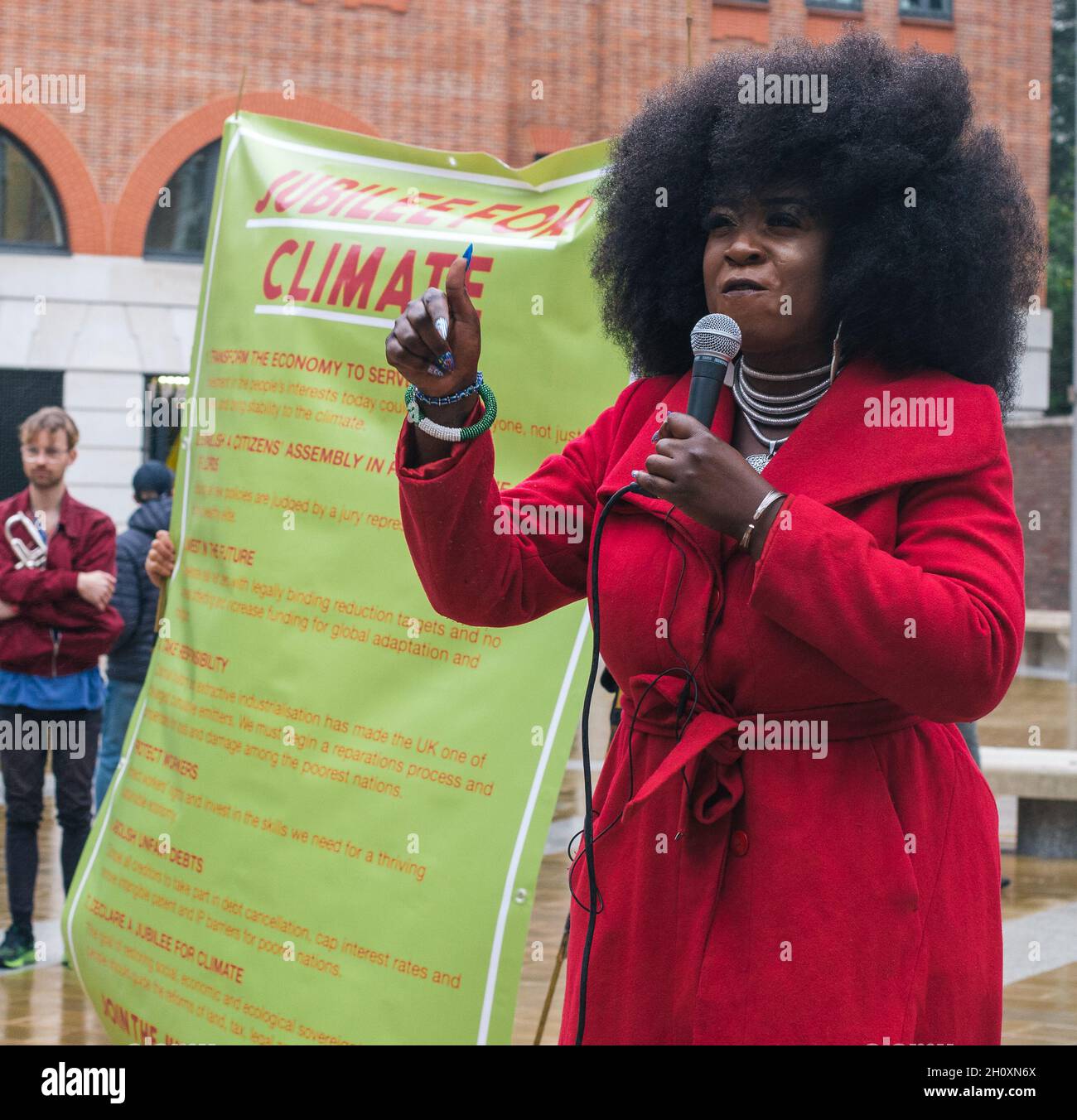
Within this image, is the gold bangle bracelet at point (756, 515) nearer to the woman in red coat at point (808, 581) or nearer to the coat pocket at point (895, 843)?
the woman in red coat at point (808, 581)

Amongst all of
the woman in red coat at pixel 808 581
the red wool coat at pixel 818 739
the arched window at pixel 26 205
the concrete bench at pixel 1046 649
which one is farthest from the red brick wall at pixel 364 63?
the red wool coat at pixel 818 739

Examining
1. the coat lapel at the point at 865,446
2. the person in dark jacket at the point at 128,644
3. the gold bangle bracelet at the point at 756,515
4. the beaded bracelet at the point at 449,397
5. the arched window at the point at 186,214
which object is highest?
the arched window at the point at 186,214

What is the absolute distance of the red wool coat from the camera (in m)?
1.82

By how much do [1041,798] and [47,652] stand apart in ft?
15.2

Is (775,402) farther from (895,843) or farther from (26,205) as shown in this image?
(26,205)

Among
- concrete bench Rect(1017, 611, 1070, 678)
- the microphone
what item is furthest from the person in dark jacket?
concrete bench Rect(1017, 611, 1070, 678)

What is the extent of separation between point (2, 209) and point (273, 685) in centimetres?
1444

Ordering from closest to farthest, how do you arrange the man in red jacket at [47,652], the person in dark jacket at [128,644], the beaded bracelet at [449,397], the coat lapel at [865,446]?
the coat lapel at [865,446] < the beaded bracelet at [449,397] < the man in red jacket at [47,652] < the person in dark jacket at [128,644]

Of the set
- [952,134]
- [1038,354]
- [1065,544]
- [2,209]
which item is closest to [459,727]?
[952,134]

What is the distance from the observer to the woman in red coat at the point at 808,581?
6.07 feet

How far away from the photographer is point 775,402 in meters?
2.11

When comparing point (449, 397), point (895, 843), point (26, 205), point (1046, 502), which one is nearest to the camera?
point (895, 843)

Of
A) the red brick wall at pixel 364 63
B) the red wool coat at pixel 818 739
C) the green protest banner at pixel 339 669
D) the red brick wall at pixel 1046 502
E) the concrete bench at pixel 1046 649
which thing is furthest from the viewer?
the red brick wall at pixel 1046 502

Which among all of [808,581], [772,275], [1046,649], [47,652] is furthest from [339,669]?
[1046,649]
